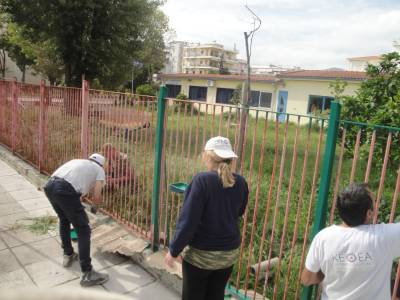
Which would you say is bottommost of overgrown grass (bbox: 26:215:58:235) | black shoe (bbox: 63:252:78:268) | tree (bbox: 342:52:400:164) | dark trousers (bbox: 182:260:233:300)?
overgrown grass (bbox: 26:215:58:235)

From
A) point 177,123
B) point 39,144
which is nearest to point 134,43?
point 39,144

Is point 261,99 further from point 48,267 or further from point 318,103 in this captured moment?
point 48,267

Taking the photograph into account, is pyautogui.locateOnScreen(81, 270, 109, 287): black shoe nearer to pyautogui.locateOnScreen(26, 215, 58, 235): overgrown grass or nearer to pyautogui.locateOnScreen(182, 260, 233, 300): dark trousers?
pyautogui.locateOnScreen(182, 260, 233, 300): dark trousers

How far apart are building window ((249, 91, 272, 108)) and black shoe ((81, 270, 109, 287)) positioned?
2191 centimetres

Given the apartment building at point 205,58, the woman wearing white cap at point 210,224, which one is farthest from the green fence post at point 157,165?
the apartment building at point 205,58

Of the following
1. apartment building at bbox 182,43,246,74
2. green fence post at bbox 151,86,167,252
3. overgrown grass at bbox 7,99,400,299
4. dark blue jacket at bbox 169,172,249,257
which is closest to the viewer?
dark blue jacket at bbox 169,172,249,257

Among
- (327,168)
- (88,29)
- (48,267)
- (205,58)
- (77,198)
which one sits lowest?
(48,267)

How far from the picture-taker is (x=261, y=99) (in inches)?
1001

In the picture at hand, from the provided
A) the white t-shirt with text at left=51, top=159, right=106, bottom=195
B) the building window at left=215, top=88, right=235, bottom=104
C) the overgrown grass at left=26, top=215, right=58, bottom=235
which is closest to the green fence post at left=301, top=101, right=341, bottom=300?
the white t-shirt with text at left=51, top=159, right=106, bottom=195

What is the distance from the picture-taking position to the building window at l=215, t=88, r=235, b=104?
90.5 feet

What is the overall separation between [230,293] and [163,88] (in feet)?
7.50

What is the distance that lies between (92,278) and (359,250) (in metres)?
2.81

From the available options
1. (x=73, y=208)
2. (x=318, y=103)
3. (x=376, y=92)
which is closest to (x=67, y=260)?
(x=73, y=208)

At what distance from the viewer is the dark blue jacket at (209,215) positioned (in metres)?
2.44
